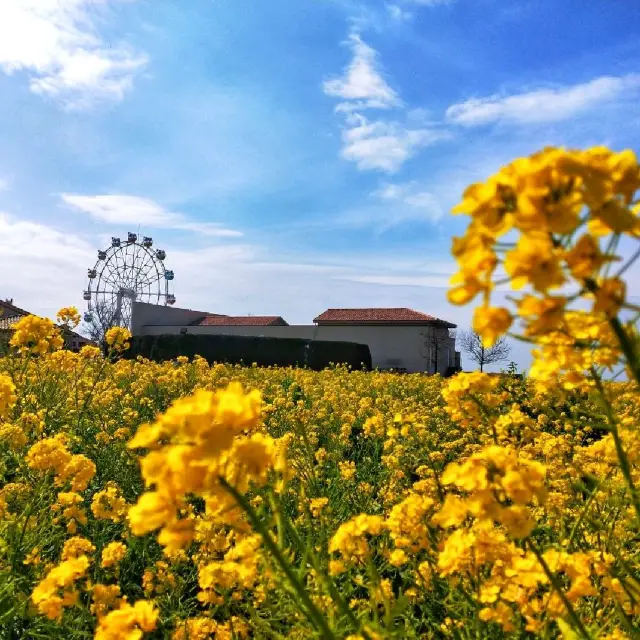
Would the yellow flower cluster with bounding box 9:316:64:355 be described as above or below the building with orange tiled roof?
below

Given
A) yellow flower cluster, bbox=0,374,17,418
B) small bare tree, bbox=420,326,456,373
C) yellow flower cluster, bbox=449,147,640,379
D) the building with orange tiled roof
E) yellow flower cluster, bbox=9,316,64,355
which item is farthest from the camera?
the building with orange tiled roof

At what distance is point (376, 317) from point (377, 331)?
100 inches

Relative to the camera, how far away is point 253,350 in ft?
63.6

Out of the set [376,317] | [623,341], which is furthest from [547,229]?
[376,317]

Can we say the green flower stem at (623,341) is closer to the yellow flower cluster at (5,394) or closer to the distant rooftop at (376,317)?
the yellow flower cluster at (5,394)

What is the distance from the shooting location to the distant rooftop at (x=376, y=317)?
3203 cm

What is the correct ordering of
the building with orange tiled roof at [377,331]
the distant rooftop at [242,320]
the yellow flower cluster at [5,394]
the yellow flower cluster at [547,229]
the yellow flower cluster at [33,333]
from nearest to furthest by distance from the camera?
the yellow flower cluster at [547,229] → the yellow flower cluster at [5,394] → the yellow flower cluster at [33,333] → the building with orange tiled roof at [377,331] → the distant rooftop at [242,320]

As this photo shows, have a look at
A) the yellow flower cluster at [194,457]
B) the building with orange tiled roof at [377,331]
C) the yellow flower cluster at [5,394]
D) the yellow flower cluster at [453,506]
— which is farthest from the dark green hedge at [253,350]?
the yellow flower cluster at [194,457]

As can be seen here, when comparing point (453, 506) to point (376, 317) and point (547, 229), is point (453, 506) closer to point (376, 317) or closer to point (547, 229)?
point (547, 229)

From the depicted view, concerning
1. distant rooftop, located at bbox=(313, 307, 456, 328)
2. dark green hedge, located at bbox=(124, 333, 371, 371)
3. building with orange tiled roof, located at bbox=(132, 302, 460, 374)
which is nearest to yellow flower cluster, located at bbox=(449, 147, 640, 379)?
dark green hedge, located at bbox=(124, 333, 371, 371)

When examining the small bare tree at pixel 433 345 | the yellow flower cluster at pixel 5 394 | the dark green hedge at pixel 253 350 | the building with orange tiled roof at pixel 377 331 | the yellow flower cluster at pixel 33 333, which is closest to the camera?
the yellow flower cluster at pixel 5 394

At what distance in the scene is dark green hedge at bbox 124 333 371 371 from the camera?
18516mm

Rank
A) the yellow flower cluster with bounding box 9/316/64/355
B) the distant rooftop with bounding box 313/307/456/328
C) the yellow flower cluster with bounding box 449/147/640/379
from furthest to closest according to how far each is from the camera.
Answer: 1. the distant rooftop with bounding box 313/307/456/328
2. the yellow flower cluster with bounding box 9/316/64/355
3. the yellow flower cluster with bounding box 449/147/640/379

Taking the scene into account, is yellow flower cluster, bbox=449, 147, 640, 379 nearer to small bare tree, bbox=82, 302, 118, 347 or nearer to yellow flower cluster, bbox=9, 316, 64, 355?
yellow flower cluster, bbox=9, 316, 64, 355
